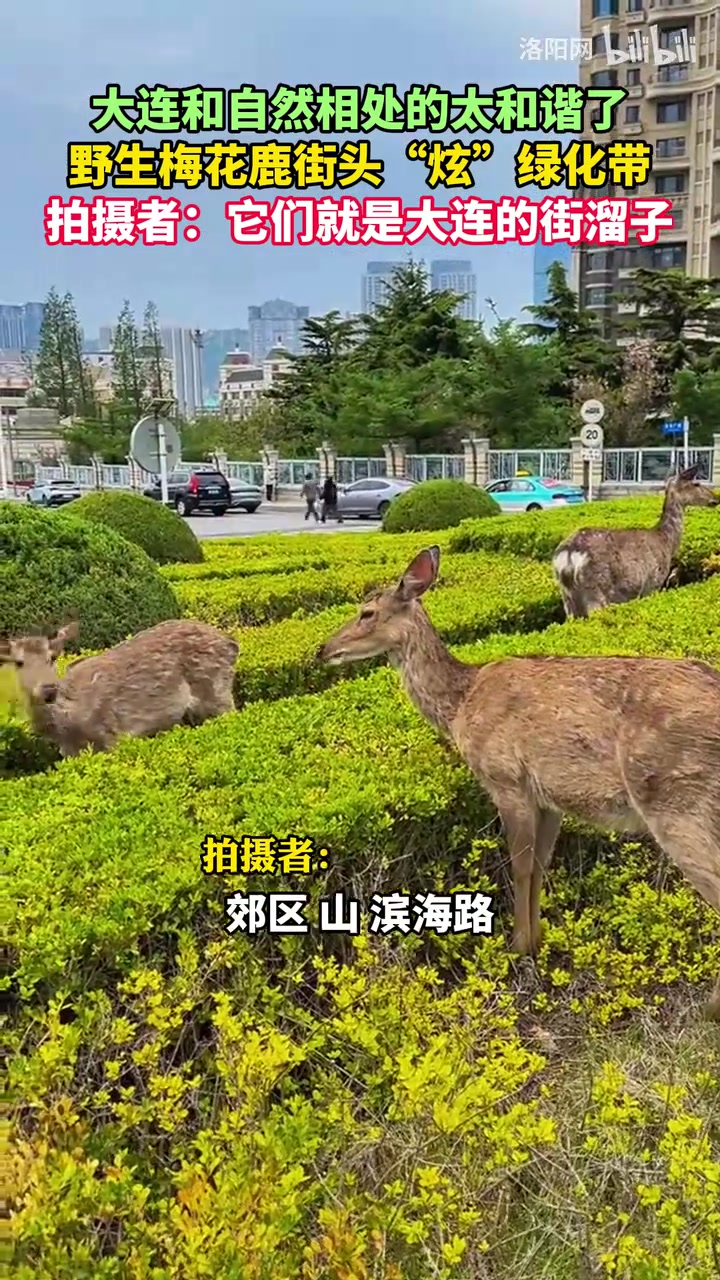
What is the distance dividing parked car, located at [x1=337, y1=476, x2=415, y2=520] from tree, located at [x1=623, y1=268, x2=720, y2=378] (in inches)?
445

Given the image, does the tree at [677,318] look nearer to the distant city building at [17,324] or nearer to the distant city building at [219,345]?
the distant city building at [219,345]

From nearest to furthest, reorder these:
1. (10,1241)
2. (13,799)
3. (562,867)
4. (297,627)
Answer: (10,1241) < (13,799) < (562,867) < (297,627)

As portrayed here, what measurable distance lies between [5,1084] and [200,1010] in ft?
1.69

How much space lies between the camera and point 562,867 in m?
3.55

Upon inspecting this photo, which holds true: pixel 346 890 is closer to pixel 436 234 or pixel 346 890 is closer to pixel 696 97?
pixel 436 234

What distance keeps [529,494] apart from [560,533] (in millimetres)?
16194

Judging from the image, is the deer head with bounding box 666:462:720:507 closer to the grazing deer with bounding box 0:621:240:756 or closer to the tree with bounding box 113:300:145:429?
the grazing deer with bounding box 0:621:240:756

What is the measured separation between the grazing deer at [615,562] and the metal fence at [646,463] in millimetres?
21814

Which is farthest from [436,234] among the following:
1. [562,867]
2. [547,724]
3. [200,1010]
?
[200,1010]

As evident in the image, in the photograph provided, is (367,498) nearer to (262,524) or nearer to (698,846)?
(262,524)

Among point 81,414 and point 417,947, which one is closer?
point 417,947

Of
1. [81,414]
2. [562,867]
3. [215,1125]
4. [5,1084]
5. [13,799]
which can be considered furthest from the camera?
[81,414]

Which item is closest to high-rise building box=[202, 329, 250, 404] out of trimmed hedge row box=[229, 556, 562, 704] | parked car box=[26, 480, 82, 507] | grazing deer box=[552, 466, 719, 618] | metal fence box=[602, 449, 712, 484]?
Answer: trimmed hedge row box=[229, 556, 562, 704]

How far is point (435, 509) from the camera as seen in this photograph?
12.0 m
